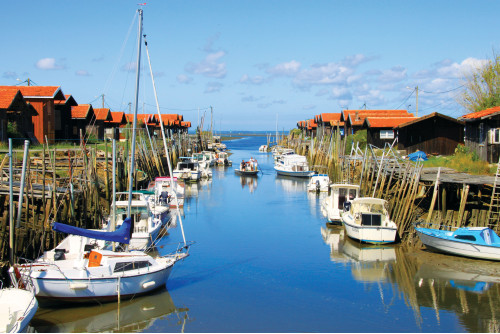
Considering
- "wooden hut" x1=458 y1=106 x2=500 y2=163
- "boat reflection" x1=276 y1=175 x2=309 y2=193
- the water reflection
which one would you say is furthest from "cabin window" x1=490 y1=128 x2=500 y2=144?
"boat reflection" x1=276 y1=175 x2=309 y2=193

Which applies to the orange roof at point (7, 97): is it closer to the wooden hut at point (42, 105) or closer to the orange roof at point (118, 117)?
the wooden hut at point (42, 105)

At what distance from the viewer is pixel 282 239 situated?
2730cm

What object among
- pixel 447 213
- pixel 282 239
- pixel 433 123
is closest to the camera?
pixel 447 213

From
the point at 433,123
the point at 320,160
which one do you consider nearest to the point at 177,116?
the point at 320,160

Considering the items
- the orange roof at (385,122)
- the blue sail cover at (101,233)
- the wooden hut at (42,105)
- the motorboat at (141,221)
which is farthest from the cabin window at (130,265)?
the orange roof at (385,122)

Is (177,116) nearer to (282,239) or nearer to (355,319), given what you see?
(282,239)

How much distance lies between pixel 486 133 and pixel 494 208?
750 cm

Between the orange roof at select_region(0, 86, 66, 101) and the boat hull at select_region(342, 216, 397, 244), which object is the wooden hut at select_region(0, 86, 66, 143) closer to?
the orange roof at select_region(0, 86, 66, 101)

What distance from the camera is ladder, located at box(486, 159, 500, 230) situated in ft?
73.0

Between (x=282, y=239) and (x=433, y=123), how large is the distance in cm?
2082

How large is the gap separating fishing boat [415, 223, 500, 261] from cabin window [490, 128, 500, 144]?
8.91 m

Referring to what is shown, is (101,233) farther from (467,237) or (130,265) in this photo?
(467,237)

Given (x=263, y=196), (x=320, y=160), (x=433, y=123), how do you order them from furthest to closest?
(x=320, y=160), (x=263, y=196), (x=433, y=123)

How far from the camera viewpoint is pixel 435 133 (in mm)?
41469
